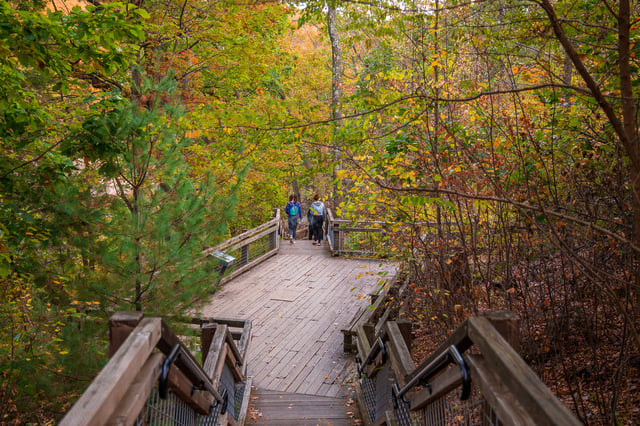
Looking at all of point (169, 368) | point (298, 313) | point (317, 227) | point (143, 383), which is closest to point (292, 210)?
point (317, 227)

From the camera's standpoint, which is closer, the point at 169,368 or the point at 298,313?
the point at 169,368

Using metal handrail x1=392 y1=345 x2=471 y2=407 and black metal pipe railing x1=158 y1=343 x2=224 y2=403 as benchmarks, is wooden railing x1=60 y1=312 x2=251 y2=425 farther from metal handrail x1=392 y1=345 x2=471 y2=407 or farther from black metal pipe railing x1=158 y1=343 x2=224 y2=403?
metal handrail x1=392 y1=345 x2=471 y2=407

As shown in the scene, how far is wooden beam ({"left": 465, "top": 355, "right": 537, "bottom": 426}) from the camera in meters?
1.51

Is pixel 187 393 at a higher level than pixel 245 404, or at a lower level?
higher

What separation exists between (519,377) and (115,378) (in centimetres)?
143

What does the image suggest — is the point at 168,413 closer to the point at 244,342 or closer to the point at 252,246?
the point at 244,342

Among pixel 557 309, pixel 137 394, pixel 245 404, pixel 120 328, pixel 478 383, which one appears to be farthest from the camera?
pixel 245 404

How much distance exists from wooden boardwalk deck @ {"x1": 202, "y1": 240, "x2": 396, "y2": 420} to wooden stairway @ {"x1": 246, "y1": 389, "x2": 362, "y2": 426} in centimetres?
27

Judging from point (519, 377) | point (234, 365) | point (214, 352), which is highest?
point (519, 377)

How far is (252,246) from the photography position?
43.7 feet

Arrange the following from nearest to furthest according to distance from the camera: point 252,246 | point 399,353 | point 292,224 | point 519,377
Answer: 1. point 519,377
2. point 399,353
3. point 252,246
4. point 292,224

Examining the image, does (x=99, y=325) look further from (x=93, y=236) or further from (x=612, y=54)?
(x=612, y=54)

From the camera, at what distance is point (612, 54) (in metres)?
3.38

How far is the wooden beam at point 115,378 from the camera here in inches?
55.3
